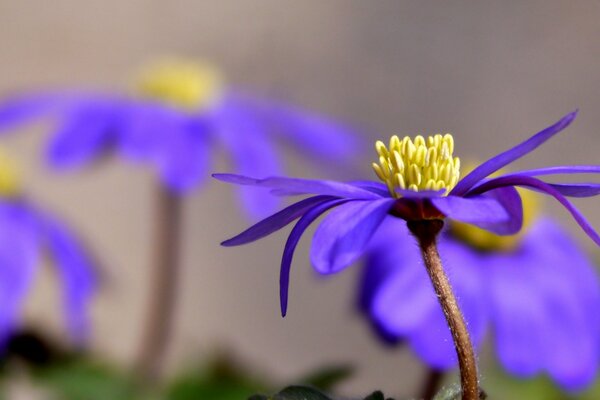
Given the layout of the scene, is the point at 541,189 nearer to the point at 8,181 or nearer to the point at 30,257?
the point at 30,257

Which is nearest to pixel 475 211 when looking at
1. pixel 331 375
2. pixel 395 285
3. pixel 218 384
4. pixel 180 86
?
pixel 331 375

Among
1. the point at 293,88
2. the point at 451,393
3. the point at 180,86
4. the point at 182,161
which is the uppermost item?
the point at 293,88

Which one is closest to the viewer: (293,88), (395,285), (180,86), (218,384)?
(395,285)

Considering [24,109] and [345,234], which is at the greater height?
[24,109]

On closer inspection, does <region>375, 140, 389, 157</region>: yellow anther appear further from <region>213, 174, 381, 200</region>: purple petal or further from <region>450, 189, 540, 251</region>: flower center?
<region>450, 189, 540, 251</region>: flower center

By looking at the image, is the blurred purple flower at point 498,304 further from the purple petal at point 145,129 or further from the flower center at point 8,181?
the flower center at point 8,181

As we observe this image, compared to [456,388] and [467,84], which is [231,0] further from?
[456,388]

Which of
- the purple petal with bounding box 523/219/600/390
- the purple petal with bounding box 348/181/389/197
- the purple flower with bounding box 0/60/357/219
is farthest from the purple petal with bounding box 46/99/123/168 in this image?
the purple petal with bounding box 348/181/389/197
